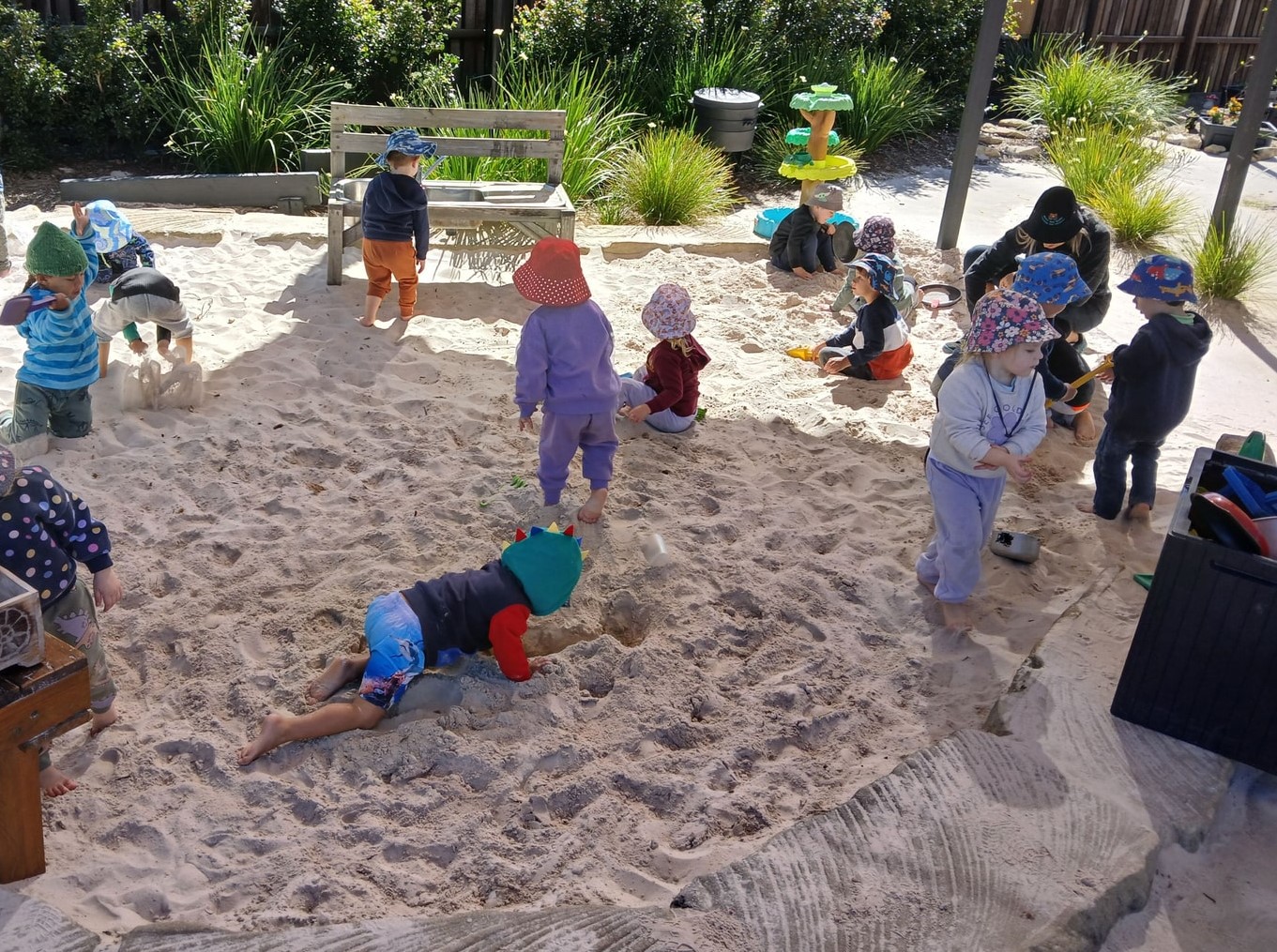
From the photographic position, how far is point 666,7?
11.2 m

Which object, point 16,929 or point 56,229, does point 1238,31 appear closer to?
point 56,229

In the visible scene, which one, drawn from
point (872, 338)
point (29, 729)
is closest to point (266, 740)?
point (29, 729)

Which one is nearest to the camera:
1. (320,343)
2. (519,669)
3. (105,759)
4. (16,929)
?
(16,929)

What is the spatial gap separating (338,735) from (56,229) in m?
2.65

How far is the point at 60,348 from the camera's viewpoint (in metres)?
5.07

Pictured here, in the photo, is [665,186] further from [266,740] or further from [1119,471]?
[266,740]

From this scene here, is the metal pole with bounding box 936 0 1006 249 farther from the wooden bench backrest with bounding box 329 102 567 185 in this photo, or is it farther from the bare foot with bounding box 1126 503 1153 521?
the bare foot with bounding box 1126 503 1153 521

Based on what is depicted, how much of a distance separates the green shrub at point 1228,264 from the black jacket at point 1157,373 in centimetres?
309

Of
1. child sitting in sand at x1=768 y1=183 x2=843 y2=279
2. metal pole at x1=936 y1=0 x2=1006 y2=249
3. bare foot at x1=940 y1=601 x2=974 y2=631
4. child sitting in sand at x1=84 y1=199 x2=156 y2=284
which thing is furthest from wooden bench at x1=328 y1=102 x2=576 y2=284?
bare foot at x1=940 y1=601 x2=974 y2=631

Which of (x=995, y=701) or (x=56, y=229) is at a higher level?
(x=56, y=229)

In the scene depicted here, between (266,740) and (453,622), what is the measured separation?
668mm

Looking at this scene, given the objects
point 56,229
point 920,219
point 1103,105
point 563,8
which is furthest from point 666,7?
point 56,229

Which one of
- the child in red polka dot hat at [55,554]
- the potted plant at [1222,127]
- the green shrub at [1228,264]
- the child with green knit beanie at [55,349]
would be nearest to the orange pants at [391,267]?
the child with green knit beanie at [55,349]

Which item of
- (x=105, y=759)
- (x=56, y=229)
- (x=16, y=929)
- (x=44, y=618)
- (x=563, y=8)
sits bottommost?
(x=105, y=759)
